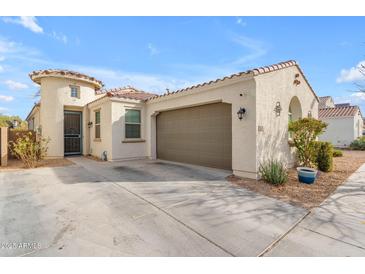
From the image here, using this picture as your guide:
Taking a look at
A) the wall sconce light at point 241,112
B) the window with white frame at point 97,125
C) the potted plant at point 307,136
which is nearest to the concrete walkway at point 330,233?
the potted plant at point 307,136

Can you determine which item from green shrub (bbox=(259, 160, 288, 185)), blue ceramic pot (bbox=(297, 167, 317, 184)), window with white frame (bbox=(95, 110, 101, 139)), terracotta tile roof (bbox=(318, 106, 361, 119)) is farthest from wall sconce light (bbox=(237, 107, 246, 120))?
terracotta tile roof (bbox=(318, 106, 361, 119))

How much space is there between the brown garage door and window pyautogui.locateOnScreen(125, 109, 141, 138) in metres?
1.16

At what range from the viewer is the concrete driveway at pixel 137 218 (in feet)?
8.44

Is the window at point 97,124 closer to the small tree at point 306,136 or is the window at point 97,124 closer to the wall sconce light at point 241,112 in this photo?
Answer: the wall sconce light at point 241,112

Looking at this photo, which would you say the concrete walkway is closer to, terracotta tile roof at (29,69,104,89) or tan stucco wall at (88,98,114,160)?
tan stucco wall at (88,98,114,160)

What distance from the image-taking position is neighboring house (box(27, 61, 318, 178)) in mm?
6461

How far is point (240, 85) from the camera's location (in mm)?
6516

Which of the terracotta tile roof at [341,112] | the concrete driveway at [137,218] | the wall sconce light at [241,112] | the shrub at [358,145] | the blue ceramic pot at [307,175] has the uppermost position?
the terracotta tile roof at [341,112]

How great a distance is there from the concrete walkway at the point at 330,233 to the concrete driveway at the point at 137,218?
199mm

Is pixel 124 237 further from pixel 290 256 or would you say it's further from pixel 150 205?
pixel 290 256

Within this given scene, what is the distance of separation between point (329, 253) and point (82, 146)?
43.2ft

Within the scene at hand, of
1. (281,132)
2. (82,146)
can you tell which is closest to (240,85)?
(281,132)

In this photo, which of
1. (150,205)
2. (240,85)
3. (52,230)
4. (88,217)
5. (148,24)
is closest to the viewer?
(52,230)

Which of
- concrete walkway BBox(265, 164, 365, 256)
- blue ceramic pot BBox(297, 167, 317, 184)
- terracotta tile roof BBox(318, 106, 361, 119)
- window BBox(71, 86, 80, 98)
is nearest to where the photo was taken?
concrete walkway BBox(265, 164, 365, 256)
